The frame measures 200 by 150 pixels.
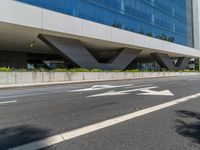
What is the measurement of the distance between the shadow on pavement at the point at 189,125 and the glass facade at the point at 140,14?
21513 millimetres

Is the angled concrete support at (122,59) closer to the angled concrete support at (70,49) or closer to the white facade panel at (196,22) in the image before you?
the angled concrete support at (70,49)

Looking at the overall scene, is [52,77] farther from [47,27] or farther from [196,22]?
[196,22]

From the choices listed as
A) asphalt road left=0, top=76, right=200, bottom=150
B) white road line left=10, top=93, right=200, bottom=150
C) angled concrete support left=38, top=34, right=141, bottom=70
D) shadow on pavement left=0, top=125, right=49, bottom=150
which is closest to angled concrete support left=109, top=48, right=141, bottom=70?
angled concrete support left=38, top=34, right=141, bottom=70

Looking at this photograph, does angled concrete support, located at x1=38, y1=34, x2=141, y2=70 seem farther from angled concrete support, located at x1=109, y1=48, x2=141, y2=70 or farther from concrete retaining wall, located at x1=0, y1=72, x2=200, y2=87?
concrete retaining wall, located at x1=0, y1=72, x2=200, y2=87

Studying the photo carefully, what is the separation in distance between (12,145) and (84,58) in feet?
77.5

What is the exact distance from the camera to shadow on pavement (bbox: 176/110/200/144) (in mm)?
4676

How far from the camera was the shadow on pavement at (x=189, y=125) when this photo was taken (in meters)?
4.68

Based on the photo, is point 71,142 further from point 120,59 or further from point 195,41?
point 195,41

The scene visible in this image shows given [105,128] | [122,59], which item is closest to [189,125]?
[105,128]

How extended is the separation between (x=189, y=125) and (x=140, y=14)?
38.6 m

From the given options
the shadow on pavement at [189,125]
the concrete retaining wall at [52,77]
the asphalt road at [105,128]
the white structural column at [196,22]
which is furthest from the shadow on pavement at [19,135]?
the white structural column at [196,22]

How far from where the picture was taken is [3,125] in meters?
5.43

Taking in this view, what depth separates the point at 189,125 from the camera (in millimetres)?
5488

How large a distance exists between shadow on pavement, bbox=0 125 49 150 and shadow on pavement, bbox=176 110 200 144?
10.0ft
